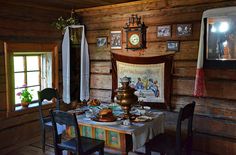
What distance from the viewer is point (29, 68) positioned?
4398 millimetres

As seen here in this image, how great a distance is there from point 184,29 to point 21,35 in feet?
7.95

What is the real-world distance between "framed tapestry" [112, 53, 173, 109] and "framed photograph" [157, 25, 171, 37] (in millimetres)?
306

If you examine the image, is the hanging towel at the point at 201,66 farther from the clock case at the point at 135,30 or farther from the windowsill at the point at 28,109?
the windowsill at the point at 28,109

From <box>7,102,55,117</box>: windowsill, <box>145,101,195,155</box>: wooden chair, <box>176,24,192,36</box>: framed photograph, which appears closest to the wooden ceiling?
<box>176,24,192,36</box>: framed photograph

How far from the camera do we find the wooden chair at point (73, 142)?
261cm

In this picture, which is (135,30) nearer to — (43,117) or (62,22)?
(62,22)

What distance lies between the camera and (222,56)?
3.36 metres

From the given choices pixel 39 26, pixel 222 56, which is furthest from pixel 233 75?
pixel 39 26

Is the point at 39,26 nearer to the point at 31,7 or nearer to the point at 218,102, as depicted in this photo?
the point at 31,7

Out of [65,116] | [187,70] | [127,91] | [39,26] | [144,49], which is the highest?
[39,26]

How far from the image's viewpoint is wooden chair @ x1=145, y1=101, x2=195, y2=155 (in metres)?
2.75

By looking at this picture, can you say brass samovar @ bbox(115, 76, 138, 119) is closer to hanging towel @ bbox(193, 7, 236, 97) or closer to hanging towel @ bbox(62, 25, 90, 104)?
hanging towel @ bbox(193, 7, 236, 97)

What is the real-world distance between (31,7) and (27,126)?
6.19 ft

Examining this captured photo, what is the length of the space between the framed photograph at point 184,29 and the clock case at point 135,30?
0.53 metres
